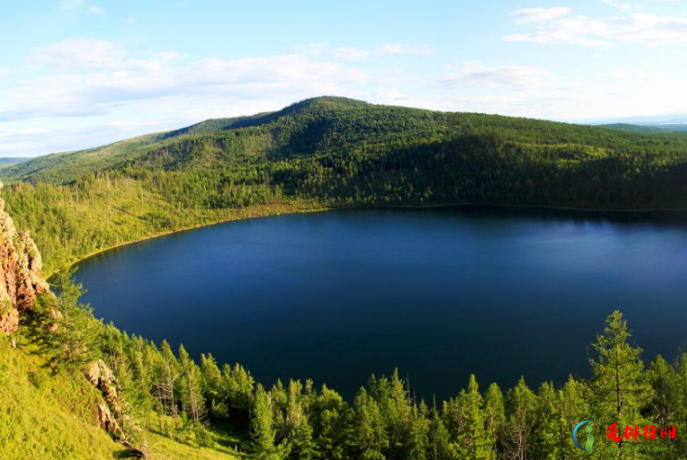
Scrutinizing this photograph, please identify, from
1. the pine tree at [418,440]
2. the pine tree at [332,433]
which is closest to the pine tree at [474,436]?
the pine tree at [418,440]

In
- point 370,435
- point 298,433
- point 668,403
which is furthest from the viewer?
point 298,433

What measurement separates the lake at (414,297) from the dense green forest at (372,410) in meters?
6.23

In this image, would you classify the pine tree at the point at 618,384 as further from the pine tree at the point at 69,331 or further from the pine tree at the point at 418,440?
the pine tree at the point at 69,331

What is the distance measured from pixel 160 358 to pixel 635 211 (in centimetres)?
17497

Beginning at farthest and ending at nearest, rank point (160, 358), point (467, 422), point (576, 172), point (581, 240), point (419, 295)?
point (576, 172) → point (581, 240) → point (419, 295) → point (160, 358) → point (467, 422)

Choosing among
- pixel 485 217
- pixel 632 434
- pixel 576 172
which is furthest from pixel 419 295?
pixel 576 172

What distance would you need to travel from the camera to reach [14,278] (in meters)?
29.2

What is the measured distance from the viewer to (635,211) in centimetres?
16775

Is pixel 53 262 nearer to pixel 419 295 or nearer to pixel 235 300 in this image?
pixel 235 300

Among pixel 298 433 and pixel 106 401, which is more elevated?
pixel 106 401

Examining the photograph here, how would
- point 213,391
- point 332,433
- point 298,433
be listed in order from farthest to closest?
point 213,391 < point 332,433 < point 298,433

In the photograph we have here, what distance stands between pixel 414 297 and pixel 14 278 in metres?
72.3

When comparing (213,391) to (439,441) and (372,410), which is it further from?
(439,441)

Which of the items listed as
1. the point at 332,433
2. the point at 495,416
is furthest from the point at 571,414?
the point at 332,433
